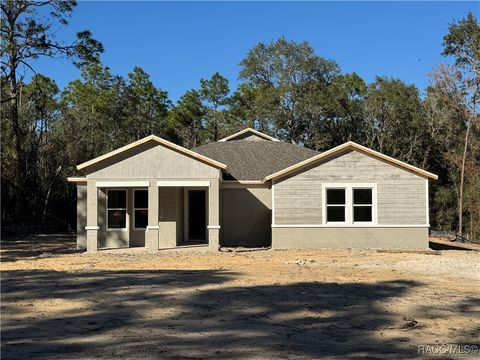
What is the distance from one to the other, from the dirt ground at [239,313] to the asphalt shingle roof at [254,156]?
10453mm

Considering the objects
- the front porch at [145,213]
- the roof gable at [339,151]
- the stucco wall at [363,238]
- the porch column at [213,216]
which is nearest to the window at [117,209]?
the front porch at [145,213]

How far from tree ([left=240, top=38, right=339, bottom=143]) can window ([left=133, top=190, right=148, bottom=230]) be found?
77.0ft

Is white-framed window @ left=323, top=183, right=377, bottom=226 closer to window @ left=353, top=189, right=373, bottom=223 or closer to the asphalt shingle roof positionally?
window @ left=353, top=189, right=373, bottom=223

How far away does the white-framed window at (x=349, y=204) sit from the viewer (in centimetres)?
2112

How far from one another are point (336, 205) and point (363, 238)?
1641 millimetres

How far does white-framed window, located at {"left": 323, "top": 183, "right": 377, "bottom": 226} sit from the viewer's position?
21125 millimetres

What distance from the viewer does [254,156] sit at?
87.4ft

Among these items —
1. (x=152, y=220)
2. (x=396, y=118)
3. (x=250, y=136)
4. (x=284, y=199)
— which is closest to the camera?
(x=152, y=220)

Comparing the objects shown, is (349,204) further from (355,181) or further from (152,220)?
(152,220)

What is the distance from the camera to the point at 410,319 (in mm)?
8234

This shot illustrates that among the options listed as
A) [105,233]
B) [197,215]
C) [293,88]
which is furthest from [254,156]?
[293,88]

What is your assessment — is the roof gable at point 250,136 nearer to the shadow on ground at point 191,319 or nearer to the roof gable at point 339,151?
the roof gable at point 339,151

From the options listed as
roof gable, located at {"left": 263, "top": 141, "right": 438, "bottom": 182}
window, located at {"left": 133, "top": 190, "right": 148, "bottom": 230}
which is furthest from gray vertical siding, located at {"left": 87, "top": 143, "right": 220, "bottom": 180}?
roof gable, located at {"left": 263, "top": 141, "right": 438, "bottom": 182}

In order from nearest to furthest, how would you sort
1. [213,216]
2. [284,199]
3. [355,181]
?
[213,216], [355,181], [284,199]
